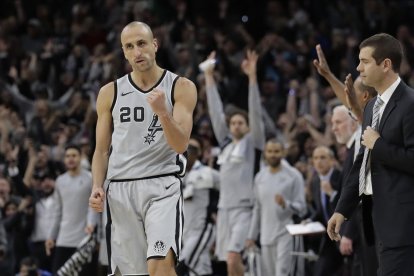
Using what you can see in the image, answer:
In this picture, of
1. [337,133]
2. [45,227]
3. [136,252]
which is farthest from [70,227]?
[136,252]

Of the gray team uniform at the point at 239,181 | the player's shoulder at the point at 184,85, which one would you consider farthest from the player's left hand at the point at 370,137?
the gray team uniform at the point at 239,181

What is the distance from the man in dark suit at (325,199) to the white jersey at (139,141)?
2777 mm

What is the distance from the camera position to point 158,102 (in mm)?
7172

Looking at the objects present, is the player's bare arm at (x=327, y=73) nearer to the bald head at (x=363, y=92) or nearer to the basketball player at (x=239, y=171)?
the bald head at (x=363, y=92)

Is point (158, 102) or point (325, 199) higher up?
point (158, 102)

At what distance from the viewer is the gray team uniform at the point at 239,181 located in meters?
12.4

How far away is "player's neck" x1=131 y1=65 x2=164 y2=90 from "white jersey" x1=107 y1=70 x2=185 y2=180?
0.05m

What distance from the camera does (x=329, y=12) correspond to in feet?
66.0

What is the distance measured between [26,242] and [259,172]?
13.6 feet

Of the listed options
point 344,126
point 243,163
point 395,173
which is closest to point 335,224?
point 395,173

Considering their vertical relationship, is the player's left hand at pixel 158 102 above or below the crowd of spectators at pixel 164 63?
below

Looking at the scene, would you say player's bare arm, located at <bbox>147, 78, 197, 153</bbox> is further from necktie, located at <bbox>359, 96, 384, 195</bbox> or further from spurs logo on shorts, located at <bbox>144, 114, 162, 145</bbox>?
necktie, located at <bbox>359, 96, 384, 195</bbox>

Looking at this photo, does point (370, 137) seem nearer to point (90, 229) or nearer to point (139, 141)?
point (139, 141)

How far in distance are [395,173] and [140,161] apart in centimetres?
200
